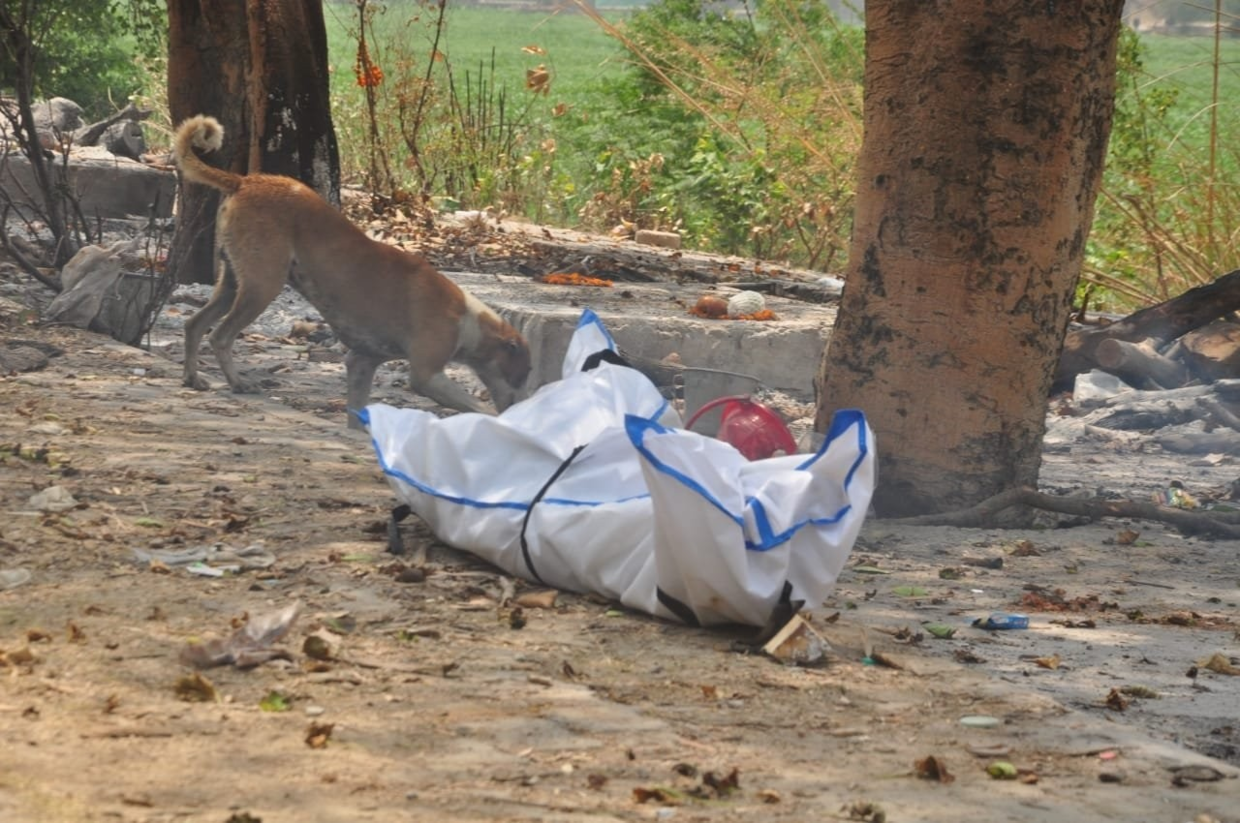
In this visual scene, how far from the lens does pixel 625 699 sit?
3203 millimetres

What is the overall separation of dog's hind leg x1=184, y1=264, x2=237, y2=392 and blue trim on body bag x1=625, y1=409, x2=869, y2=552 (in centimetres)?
414

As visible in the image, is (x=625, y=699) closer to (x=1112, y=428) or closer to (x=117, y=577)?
(x=117, y=577)

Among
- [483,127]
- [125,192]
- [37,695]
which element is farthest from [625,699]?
[483,127]

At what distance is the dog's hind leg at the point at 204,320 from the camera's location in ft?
23.5

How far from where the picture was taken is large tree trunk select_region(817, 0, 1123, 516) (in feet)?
17.3

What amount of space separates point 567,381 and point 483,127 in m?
8.98

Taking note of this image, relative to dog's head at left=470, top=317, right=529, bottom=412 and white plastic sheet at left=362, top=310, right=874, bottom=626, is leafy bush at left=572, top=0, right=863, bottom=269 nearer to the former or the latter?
dog's head at left=470, top=317, right=529, bottom=412

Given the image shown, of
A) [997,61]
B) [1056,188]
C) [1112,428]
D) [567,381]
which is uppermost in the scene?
[997,61]


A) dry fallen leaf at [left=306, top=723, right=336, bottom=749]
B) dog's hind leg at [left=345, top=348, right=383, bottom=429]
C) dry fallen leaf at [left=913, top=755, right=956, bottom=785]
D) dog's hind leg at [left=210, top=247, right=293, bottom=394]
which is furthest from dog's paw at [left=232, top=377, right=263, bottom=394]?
dry fallen leaf at [left=913, top=755, right=956, bottom=785]

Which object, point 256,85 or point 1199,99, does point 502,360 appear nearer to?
point 256,85

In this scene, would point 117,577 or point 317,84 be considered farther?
point 317,84

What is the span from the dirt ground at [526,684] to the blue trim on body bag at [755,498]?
0.30 meters

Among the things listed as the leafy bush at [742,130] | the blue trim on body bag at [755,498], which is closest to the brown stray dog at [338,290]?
the blue trim on body bag at [755,498]

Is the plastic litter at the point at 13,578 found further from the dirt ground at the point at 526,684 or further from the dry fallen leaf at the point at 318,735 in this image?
the dry fallen leaf at the point at 318,735
